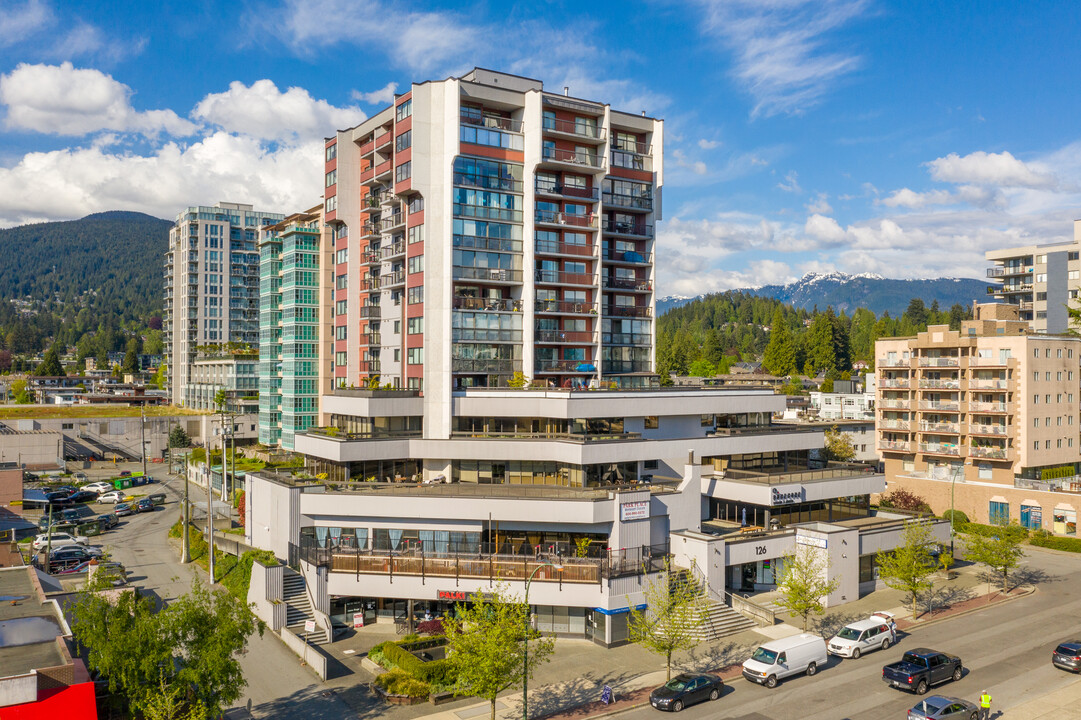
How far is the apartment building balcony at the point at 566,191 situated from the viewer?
219ft

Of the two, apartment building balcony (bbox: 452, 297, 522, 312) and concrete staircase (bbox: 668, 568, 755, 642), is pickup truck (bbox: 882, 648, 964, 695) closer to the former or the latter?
concrete staircase (bbox: 668, 568, 755, 642)

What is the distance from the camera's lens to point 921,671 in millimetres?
36781

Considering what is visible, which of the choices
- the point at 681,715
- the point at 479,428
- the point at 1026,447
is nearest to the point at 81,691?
the point at 681,715

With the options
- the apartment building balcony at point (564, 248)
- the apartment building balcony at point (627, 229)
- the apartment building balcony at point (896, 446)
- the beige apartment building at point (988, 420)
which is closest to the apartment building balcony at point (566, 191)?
the apartment building balcony at point (627, 229)

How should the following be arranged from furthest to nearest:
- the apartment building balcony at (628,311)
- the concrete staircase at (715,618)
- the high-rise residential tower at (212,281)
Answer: the high-rise residential tower at (212,281) < the apartment building balcony at (628,311) < the concrete staircase at (715,618)

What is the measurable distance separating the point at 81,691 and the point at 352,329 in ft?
170

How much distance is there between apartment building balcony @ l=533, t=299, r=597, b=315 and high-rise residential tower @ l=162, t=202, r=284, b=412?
105 m

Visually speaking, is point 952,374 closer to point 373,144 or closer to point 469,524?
point 469,524

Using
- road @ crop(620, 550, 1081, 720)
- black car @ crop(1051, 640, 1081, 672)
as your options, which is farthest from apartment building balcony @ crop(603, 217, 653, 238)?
black car @ crop(1051, 640, 1081, 672)

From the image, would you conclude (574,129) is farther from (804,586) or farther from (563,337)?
(804,586)

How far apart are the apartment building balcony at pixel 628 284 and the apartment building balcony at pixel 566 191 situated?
8.01 meters

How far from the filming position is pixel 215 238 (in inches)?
6176

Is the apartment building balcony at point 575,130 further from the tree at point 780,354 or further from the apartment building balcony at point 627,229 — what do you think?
the tree at point 780,354

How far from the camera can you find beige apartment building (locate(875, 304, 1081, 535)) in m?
76.3
